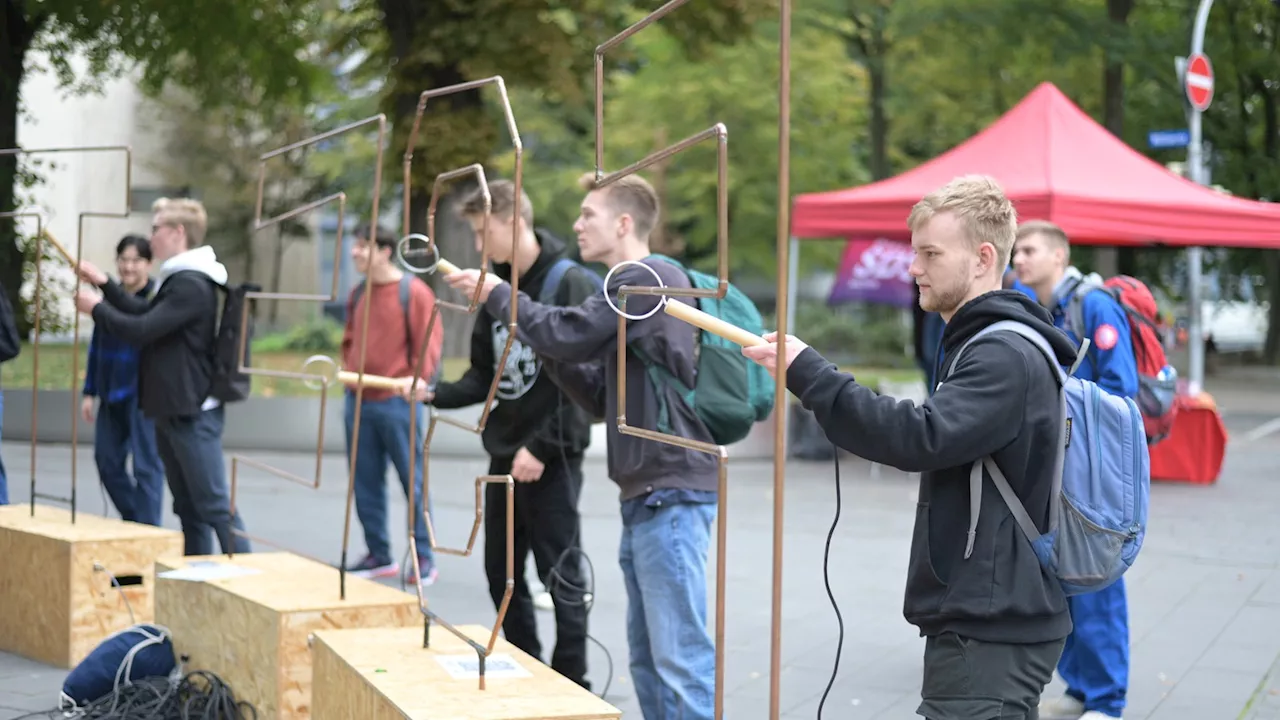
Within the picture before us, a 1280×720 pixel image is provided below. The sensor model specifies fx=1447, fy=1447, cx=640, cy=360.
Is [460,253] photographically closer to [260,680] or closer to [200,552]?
[200,552]

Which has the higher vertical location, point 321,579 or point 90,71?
point 90,71

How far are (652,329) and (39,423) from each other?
11.8m

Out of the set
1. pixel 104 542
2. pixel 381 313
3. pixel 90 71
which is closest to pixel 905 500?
pixel 381 313

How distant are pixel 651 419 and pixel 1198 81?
13.4m

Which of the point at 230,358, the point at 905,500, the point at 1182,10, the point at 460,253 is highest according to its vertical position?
the point at 1182,10

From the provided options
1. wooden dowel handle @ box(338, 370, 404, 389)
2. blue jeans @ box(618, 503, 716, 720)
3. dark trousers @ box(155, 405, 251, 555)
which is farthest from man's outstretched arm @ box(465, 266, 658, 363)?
dark trousers @ box(155, 405, 251, 555)

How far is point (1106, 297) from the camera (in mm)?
5270

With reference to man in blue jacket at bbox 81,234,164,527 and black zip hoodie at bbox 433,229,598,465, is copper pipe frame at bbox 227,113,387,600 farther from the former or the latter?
man in blue jacket at bbox 81,234,164,527

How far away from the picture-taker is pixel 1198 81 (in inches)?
616

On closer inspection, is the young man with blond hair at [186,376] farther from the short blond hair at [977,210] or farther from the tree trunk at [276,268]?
the tree trunk at [276,268]

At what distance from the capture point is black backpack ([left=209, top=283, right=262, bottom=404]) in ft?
21.1

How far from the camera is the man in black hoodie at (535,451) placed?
504 cm

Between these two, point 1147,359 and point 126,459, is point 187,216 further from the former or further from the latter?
point 1147,359

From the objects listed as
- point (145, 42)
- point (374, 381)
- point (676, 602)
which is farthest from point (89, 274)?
point (145, 42)
